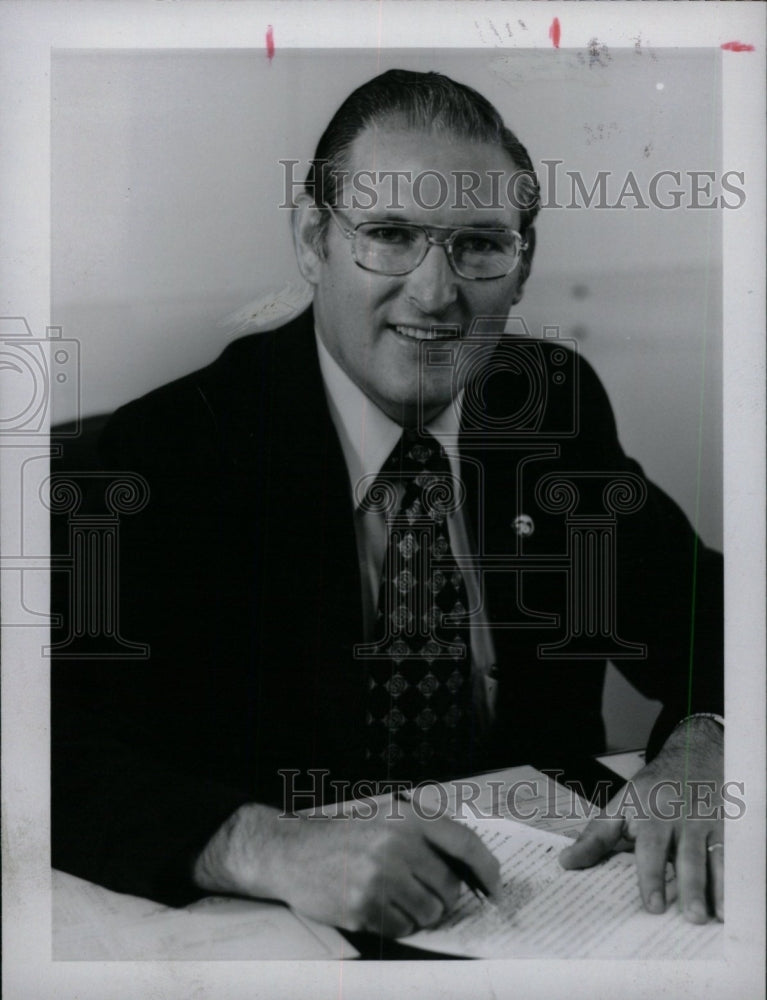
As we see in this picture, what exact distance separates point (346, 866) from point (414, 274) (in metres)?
1.12

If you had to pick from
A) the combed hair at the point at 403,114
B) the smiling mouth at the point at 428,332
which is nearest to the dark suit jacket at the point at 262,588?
the smiling mouth at the point at 428,332

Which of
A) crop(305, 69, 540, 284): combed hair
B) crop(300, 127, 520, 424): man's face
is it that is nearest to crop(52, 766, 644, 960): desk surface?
crop(300, 127, 520, 424): man's face

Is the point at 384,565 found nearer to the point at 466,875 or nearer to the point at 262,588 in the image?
the point at 262,588

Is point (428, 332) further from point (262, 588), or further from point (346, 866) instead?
point (346, 866)

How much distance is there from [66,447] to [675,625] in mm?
1224

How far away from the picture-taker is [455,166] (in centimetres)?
211

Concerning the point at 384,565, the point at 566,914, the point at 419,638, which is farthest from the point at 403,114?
the point at 566,914

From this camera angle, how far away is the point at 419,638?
84.3 inches

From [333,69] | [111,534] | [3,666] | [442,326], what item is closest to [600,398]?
[442,326]

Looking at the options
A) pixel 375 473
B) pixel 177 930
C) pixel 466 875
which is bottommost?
pixel 177 930

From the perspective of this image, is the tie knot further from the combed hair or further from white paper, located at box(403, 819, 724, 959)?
white paper, located at box(403, 819, 724, 959)

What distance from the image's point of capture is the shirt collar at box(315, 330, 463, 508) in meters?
2.15

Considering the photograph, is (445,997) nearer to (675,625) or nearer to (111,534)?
(675,625)

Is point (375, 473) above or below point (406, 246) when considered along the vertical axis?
below
